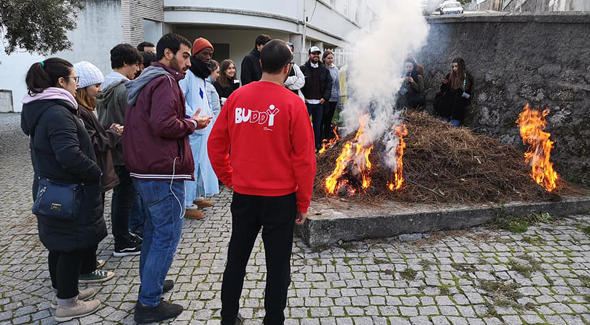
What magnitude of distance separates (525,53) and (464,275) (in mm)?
4669

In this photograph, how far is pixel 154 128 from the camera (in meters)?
2.83

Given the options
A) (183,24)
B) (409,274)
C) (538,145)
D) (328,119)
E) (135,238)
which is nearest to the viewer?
(409,274)

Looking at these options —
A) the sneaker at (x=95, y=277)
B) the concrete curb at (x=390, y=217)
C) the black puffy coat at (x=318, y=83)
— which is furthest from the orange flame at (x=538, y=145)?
the sneaker at (x=95, y=277)

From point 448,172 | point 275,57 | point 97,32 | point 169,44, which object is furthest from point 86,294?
point 97,32

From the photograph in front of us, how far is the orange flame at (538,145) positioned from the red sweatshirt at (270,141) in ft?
14.7

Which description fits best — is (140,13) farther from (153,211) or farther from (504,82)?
(153,211)

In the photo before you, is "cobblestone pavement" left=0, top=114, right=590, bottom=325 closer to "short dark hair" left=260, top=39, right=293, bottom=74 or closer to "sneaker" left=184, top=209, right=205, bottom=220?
"sneaker" left=184, top=209, right=205, bottom=220

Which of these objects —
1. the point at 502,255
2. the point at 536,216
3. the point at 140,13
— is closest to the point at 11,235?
the point at 502,255

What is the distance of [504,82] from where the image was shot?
23.0ft

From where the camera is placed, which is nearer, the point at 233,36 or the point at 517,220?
the point at 517,220

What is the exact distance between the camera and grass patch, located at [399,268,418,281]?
3.79 metres

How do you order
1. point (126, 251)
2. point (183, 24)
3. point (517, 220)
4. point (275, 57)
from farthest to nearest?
point (183, 24), point (517, 220), point (126, 251), point (275, 57)

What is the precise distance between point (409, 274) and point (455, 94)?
15.6ft

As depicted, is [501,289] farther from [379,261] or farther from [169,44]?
[169,44]
